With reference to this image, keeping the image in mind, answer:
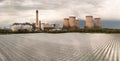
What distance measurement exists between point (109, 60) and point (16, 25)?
144091mm

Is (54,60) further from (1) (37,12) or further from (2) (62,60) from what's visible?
(1) (37,12)

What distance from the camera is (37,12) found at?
15862 cm

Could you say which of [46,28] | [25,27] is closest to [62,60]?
[25,27]

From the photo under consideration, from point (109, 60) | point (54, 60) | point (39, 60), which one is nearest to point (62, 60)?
point (54, 60)

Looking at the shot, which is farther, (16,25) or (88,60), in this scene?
(16,25)

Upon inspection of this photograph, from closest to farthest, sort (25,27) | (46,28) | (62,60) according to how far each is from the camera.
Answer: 1. (62,60)
2. (25,27)
3. (46,28)

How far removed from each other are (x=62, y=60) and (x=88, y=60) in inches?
52.0

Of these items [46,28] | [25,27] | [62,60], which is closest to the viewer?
[62,60]

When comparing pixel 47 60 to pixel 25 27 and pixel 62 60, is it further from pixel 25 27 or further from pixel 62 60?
pixel 25 27

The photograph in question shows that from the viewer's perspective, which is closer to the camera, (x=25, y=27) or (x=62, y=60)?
(x=62, y=60)

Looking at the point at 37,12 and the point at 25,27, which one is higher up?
the point at 37,12

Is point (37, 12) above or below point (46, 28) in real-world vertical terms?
above

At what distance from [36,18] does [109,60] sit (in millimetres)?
146309

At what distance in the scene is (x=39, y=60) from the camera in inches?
461
